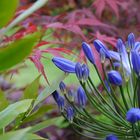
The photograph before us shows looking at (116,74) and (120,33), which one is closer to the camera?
(116,74)

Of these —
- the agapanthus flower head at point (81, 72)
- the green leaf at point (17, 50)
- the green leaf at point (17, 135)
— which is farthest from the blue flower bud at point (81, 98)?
the green leaf at point (17, 50)

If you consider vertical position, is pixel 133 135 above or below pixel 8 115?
below

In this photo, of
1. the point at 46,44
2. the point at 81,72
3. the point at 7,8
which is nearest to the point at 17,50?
the point at 7,8

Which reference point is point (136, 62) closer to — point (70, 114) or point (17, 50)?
point (70, 114)

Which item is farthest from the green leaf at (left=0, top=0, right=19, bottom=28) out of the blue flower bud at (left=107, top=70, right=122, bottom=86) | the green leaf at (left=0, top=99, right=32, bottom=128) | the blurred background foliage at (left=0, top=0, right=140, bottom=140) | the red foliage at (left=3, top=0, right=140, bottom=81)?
the red foliage at (left=3, top=0, right=140, bottom=81)

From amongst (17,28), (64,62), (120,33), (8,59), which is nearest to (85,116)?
(64,62)

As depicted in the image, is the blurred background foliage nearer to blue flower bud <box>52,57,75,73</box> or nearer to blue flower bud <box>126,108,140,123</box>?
blue flower bud <box>52,57,75,73</box>

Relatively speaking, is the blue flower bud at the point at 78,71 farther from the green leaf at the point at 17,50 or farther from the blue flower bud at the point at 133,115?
the green leaf at the point at 17,50

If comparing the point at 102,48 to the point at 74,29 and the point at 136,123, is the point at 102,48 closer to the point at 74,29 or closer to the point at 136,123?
the point at 136,123
